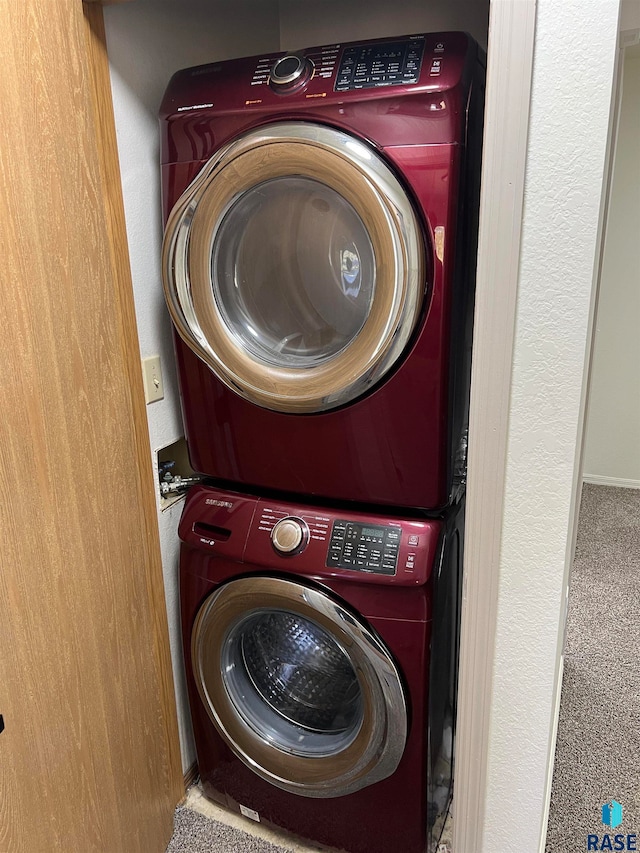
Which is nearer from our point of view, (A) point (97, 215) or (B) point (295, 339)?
(A) point (97, 215)

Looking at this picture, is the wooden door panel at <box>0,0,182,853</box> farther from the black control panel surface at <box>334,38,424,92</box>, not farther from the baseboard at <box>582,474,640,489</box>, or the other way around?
the baseboard at <box>582,474,640,489</box>

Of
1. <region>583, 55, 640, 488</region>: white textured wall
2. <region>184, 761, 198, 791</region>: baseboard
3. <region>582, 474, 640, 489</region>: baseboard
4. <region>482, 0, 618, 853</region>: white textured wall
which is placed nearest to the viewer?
<region>482, 0, 618, 853</region>: white textured wall

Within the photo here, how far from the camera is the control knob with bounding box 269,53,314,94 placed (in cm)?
122

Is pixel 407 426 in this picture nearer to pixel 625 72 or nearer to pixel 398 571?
pixel 398 571

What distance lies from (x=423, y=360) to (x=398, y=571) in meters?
0.42

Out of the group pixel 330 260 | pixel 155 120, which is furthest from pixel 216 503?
pixel 155 120

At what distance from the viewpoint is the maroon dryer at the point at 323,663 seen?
1.35 meters

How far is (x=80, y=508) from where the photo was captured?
1.27 metres

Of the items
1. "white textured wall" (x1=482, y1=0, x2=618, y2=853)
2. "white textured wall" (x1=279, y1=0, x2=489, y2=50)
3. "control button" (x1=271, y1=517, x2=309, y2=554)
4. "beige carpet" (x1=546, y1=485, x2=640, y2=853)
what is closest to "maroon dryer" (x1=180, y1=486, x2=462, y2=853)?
"control button" (x1=271, y1=517, x2=309, y2=554)

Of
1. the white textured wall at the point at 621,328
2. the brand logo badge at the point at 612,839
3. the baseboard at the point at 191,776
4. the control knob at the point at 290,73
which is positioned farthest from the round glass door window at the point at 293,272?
the white textured wall at the point at 621,328

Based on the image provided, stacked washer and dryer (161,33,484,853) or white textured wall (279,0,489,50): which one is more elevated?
white textured wall (279,0,489,50)

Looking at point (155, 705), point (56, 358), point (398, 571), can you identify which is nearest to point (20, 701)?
point (155, 705)

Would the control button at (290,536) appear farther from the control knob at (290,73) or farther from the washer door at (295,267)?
the control knob at (290,73)

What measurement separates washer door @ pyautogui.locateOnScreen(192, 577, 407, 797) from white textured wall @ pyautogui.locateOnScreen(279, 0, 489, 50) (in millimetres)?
1381
